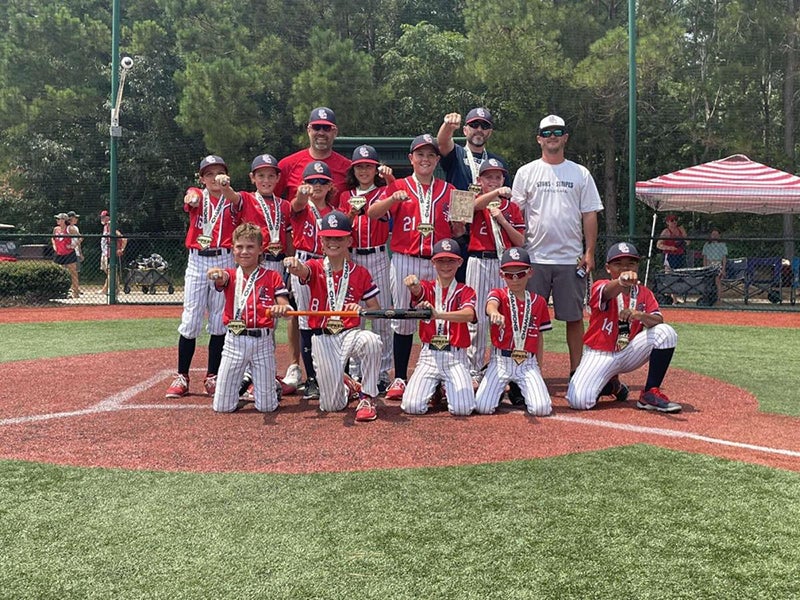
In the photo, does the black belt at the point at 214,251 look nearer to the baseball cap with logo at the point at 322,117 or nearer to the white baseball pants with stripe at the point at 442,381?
the baseball cap with logo at the point at 322,117

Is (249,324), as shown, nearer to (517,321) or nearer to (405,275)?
(405,275)

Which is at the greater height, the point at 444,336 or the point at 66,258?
the point at 66,258

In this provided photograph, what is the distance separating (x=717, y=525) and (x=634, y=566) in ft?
1.98

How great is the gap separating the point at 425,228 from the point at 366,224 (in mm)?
476

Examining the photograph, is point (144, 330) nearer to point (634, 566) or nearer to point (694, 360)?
point (694, 360)

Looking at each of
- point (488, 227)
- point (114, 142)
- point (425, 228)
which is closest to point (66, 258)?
point (114, 142)

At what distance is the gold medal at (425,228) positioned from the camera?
5625mm

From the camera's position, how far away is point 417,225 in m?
5.68

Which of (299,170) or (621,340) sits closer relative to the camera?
(621,340)

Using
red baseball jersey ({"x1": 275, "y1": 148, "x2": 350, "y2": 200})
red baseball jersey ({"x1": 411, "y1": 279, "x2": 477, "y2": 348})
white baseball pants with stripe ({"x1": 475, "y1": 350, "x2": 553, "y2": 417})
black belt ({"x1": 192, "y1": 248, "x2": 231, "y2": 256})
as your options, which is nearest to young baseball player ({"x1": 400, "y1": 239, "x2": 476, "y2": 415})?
red baseball jersey ({"x1": 411, "y1": 279, "x2": 477, "y2": 348})

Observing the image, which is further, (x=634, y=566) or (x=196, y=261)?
(x=196, y=261)

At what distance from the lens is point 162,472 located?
3.88 m

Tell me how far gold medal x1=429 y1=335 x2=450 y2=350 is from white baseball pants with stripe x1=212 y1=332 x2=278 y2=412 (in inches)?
46.7

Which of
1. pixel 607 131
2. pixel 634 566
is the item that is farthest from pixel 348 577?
pixel 607 131
